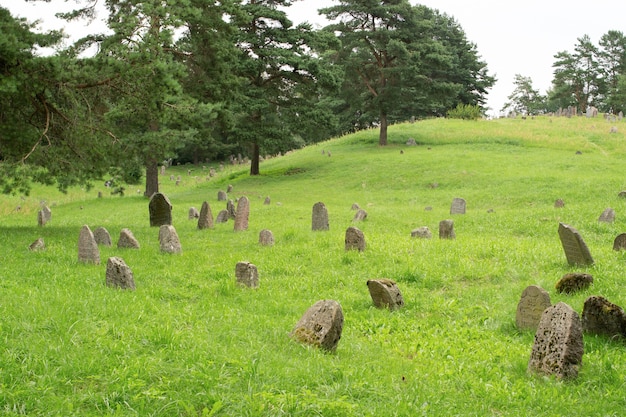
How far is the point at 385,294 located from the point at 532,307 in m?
2.16

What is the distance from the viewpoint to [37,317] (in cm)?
632

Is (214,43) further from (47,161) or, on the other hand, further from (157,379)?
(157,379)

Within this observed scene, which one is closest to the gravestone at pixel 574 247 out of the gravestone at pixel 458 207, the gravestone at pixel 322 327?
the gravestone at pixel 322 327

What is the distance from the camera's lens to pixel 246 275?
9.53 metres

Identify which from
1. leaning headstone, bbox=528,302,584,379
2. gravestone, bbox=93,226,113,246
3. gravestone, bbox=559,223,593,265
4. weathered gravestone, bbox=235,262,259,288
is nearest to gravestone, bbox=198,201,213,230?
gravestone, bbox=93,226,113,246

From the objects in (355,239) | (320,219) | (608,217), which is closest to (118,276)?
(355,239)

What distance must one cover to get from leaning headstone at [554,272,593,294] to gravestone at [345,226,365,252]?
444cm

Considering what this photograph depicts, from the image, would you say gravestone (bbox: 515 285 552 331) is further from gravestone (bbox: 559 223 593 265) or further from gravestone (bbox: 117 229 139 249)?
gravestone (bbox: 117 229 139 249)

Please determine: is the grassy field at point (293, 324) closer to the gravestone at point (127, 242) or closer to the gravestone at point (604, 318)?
the gravestone at point (604, 318)

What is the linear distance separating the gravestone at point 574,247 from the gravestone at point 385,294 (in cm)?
362

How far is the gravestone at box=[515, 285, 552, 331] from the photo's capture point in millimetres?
7488

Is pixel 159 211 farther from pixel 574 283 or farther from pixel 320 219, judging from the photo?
pixel 574 283

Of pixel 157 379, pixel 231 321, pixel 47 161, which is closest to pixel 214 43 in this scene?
pixel 47 161

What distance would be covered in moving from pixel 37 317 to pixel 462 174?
90.0ft
